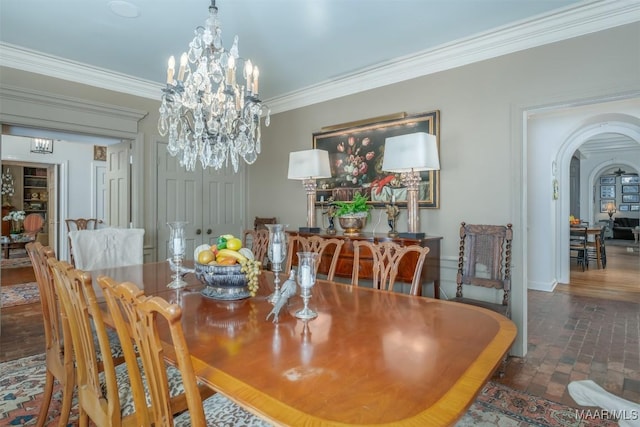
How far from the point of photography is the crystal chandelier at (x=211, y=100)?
2275mm

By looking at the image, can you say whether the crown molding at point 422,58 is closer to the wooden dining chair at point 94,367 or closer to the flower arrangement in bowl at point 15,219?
the wooden dining chair at point 94,367

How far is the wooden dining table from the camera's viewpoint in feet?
2.66

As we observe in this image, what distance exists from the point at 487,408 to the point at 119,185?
14.3ft

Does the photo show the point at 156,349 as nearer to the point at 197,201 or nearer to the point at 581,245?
the point at 197,201

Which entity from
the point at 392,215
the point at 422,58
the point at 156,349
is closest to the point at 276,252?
the point at 156,349

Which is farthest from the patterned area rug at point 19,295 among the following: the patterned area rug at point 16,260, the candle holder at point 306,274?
the candle holder at point 306,274

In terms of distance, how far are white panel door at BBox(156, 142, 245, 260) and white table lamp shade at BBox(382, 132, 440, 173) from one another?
2.67m

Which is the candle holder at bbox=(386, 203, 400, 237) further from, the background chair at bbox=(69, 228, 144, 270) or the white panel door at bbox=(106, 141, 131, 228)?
the white panel door at bbox=(106, 141, 131, 228)

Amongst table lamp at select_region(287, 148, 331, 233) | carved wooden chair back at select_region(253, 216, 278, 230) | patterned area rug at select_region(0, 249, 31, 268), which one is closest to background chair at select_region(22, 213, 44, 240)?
patterned area rug at select_region(0, 249, 31, 268)

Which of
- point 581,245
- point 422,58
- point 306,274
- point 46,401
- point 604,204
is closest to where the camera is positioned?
point 306,274

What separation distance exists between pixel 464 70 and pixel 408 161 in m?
1.01

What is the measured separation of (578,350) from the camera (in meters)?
3.02

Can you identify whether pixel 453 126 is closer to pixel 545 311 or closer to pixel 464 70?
pixel 464 70

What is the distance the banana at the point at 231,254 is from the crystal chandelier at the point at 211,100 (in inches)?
37.2
